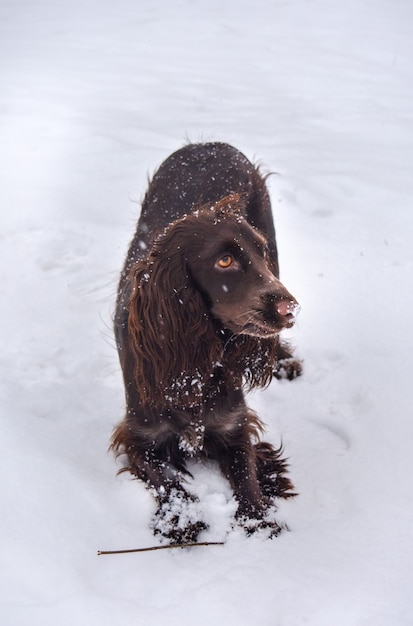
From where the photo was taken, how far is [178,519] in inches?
91.5

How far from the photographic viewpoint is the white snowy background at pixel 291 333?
6.77ft

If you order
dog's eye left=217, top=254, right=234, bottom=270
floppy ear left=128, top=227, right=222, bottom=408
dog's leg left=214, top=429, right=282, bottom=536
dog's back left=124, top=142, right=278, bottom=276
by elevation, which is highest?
→ dog's back left=124, top=142, right=278, bottom=276

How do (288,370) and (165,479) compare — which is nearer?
(165,479)

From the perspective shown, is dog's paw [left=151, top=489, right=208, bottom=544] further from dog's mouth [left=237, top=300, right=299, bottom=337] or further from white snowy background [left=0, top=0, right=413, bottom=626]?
dog's mouth [left=237, top=300, right=299, bottom=337]

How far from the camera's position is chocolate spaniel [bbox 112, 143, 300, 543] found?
2.07 m

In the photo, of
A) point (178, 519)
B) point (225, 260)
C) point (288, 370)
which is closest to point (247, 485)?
point (178, 519)

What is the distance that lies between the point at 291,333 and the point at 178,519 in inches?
54.9

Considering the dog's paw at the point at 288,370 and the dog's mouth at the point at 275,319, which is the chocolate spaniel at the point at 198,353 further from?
the dog's paw at the point at 288,370

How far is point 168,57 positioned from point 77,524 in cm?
611

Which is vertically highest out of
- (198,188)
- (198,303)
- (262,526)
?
(198,188)

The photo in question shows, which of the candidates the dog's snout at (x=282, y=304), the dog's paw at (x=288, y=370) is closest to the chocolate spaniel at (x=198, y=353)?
the dog's snout at (x=282, y=304)

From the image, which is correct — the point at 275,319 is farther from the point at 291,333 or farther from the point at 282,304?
the point at 291,333

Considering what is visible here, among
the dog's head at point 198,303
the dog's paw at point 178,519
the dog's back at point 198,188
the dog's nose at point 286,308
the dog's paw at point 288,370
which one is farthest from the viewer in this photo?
the dog's paw at point 288,370

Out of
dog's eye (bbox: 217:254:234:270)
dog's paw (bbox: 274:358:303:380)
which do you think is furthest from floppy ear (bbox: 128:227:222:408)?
dog's paw (bbox: 274:358:303:380)
